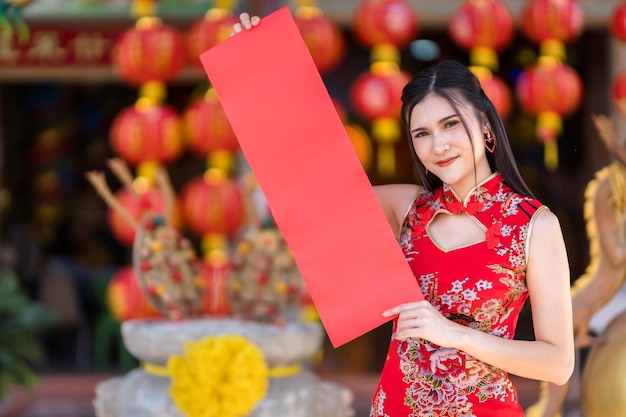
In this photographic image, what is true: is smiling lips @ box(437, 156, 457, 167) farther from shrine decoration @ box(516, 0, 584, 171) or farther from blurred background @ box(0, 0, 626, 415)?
shrine decoration @ box(516, 0, 584, 171)

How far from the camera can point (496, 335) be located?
119 centimetres

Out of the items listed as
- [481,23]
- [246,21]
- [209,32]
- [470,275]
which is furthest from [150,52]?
[470,275]

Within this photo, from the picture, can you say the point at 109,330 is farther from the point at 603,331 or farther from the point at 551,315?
the point at 551,315

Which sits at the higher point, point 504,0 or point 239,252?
point 504,0

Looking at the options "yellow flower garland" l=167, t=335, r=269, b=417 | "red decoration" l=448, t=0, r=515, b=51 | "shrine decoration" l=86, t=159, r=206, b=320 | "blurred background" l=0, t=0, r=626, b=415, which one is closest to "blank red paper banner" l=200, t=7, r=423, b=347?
"blurred background" l=0, t=0, r=626, b=415

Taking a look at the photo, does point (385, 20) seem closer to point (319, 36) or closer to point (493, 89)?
point (319, 36)

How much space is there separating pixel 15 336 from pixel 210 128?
1025 millimetres

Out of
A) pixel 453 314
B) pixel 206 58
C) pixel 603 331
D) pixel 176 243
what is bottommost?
pixel 603 331

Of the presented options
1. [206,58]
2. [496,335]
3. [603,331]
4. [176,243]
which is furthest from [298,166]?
[176,243]

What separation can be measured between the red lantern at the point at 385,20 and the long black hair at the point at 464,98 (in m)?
2.19

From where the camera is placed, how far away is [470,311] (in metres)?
1.17

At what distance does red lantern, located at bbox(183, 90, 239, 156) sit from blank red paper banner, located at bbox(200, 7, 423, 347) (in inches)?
79.2

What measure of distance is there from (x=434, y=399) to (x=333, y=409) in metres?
1.02

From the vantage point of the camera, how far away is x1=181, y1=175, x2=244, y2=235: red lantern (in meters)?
3.28
